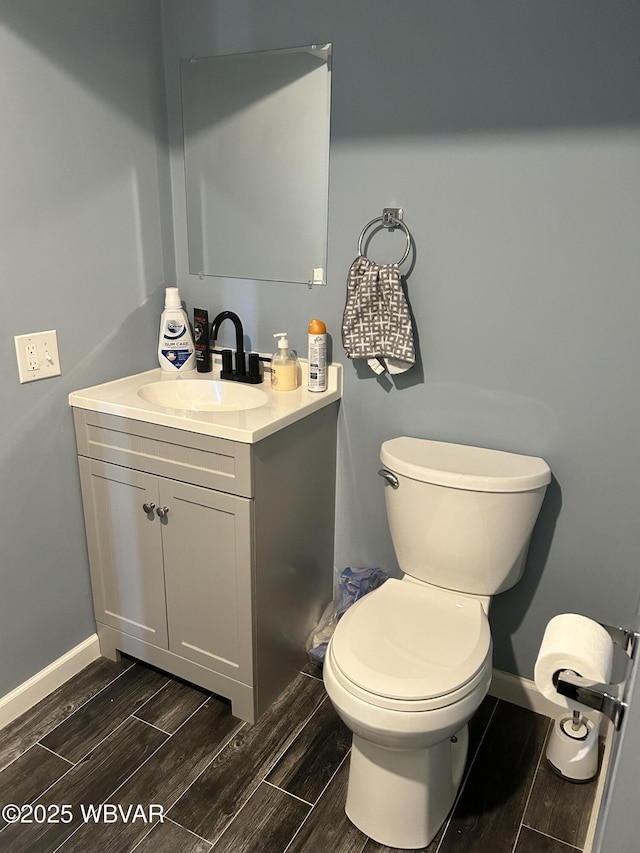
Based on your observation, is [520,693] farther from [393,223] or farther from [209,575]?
[393,223]

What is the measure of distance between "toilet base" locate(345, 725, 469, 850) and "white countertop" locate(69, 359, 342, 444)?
31.4 inches

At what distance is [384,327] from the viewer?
181cm

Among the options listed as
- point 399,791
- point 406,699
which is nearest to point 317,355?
point 406,699

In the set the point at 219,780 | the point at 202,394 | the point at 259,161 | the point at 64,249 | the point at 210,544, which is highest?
the point at 259,161

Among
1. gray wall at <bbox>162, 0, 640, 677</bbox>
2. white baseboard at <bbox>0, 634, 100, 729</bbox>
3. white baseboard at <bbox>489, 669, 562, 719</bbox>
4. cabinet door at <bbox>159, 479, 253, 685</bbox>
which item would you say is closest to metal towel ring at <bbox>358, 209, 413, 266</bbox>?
gray wall at <bbox>162, 0, 640, 677</bbox>

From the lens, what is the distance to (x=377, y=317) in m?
1.82

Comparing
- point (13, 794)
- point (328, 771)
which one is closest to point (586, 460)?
point (328, 771)

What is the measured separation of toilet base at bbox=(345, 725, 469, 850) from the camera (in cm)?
147

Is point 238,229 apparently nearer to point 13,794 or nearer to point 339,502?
point 339,502

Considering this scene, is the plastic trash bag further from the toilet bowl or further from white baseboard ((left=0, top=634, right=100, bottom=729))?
white baseboard ((left=0, top=634, right=100, bottom=729))

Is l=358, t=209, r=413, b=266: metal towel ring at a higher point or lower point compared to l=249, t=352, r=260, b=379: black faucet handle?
higher

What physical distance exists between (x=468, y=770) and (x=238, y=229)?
5.60 feet

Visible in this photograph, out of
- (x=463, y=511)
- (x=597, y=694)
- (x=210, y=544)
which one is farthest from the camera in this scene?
(x=210, y=544)

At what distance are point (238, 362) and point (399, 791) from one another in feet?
4.14
